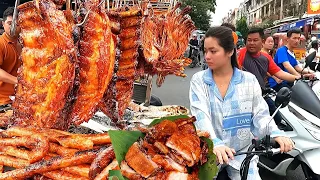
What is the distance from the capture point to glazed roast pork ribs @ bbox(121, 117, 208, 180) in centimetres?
145

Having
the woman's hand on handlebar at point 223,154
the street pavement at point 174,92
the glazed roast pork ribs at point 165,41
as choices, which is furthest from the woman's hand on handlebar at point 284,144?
the street pavement at point 174,92

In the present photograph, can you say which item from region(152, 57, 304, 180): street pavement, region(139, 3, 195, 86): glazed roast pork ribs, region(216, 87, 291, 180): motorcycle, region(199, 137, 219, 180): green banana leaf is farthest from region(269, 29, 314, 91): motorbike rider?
region(199, 137, 219, 180): green banana leaf

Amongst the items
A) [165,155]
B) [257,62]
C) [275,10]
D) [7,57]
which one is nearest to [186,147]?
[165,155]

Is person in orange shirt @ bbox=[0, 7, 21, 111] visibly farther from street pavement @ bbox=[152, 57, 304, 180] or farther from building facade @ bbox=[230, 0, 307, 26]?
building facade @ bbox=[230, 0, 307, 26]

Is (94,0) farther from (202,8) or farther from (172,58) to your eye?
(202,8)

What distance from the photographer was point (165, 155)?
1.50 metres

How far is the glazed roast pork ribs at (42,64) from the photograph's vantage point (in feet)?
7.37

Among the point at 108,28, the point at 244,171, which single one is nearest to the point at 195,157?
the point at 244,171

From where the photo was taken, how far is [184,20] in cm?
559

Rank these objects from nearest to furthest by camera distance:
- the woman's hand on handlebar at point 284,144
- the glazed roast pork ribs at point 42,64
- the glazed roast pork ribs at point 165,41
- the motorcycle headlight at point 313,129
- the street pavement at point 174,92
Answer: the woman's hand on handlebar at point 284,144 < the glazed roast pork ribs at point 42,64 < the motorcycle headlight at point 313,129 < the glazed roast pork ribs at point 165,41 < the street pavement at point 174,92

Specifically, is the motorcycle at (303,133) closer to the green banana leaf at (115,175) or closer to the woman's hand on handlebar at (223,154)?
the woman's hand on handlebar at (223,154)

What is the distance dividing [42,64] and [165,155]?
1.21m

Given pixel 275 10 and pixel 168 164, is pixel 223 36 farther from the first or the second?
pixel 275 10

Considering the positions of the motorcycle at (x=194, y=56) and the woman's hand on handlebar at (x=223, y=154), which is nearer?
the woman's hand on handlebar at (x=223, y=154)
